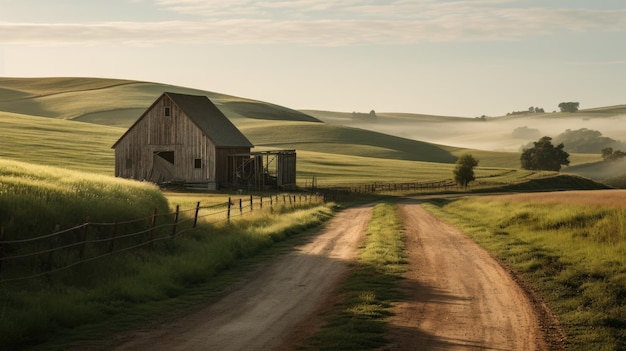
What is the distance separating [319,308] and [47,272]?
559cm

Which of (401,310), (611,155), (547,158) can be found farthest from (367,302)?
(611,155)

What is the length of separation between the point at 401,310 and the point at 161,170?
60.9 m

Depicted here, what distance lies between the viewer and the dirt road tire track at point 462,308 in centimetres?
1455

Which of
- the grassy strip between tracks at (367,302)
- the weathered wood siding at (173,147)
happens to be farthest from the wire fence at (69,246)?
the weathered wood siding at (173,147)

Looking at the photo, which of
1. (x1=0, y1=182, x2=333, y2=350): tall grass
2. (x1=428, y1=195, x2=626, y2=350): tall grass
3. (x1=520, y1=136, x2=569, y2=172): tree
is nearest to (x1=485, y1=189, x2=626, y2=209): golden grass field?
(x1=428, y1=195, x2=626, y2=350): tall grass

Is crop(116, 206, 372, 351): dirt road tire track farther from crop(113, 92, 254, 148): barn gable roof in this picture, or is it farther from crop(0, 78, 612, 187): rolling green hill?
crop(0, 78, 612, 187): rolling green hill

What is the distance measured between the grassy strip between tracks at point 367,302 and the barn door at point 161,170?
47039 millimetres

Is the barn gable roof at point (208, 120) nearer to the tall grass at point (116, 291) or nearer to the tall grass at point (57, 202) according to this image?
the tall grass at point (57, 202)

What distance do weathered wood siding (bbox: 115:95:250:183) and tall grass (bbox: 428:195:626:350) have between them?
36.4 m

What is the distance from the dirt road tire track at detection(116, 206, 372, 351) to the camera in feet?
47.6

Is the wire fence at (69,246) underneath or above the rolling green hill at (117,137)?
underneath

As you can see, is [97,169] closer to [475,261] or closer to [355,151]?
[475,261]

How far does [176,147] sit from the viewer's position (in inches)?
2982

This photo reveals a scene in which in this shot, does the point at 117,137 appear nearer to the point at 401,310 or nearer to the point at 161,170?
the point at 161,170
